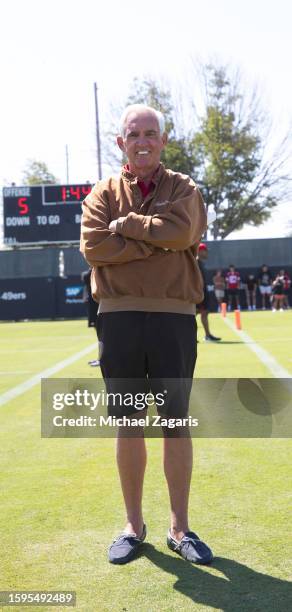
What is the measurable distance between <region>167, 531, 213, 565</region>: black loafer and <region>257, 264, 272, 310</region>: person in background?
96.1 feet

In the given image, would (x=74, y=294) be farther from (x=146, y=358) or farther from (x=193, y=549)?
(x=193, y=549)

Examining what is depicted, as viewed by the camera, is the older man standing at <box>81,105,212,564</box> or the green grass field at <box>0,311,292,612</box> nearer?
the green grass field at <box>0,311,292,612</box>

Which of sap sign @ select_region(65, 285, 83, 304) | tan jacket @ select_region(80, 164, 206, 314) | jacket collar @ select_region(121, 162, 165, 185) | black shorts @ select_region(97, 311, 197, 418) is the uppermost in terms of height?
jacket collar @ select_region(121, 162, 165, 185)

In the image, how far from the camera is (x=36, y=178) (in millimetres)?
66125

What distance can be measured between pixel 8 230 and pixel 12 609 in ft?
91.9

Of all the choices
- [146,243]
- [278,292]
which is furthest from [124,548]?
[278,292]

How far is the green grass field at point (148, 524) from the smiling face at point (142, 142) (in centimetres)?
166

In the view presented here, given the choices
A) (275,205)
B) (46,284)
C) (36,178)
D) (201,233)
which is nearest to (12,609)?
(201,233)

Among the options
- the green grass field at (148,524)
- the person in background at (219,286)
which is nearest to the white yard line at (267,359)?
the green grass field at (148,524)

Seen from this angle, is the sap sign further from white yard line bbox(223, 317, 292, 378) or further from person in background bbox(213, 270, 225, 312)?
white yard line bbox(223, 317, 292, 378)

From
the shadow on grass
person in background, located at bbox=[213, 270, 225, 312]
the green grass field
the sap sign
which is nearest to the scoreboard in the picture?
the sap sign

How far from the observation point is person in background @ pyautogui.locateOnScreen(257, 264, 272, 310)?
32.8m

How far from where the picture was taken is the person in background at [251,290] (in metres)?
33.0

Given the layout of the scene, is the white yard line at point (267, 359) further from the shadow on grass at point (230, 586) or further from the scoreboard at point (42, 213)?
the scoreboard at point (42, 213)
